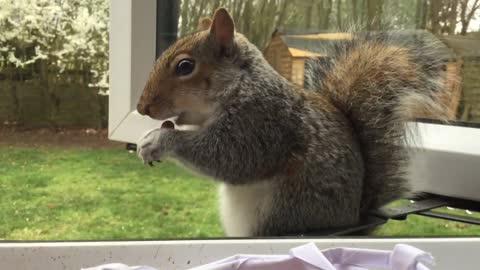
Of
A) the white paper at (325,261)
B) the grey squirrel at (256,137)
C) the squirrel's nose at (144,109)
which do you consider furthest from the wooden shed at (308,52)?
the white paper at (325,261)

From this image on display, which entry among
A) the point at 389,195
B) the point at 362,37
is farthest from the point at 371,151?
the point at 362,37

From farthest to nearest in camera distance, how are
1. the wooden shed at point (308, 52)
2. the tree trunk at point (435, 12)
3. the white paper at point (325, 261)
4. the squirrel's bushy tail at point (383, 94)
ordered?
the tree trunk at point (435, 12) < the wooden shed at point (308, 52) < the squirrel's bushy tail at point (383, 94) < the white paper at point (325, 261)

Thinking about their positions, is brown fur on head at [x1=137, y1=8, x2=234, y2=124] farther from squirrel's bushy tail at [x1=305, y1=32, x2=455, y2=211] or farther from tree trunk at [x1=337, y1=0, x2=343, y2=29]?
tree trunk at [x1=337, y1=0, x2=343, y2=29]

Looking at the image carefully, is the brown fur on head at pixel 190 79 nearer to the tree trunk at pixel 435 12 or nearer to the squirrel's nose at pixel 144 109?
the squirrel's nose at pixel 144 109

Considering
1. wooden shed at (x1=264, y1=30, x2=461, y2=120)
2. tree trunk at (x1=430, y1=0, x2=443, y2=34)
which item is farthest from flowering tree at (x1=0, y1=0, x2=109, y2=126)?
tree trunk at (x1=430, y1=0, x2=443, y2=34)

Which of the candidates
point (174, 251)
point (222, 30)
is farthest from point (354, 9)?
point (174, 251)

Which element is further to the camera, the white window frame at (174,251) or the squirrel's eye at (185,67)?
the squirrel's eye at (185,67)

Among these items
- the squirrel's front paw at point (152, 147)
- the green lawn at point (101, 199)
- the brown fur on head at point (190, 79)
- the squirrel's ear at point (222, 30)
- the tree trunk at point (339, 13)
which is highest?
the tree trunk at point (339, 13)

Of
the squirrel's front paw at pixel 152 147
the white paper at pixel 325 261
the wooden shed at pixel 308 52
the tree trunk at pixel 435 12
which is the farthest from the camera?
the tree trunk at pixel 435 12
